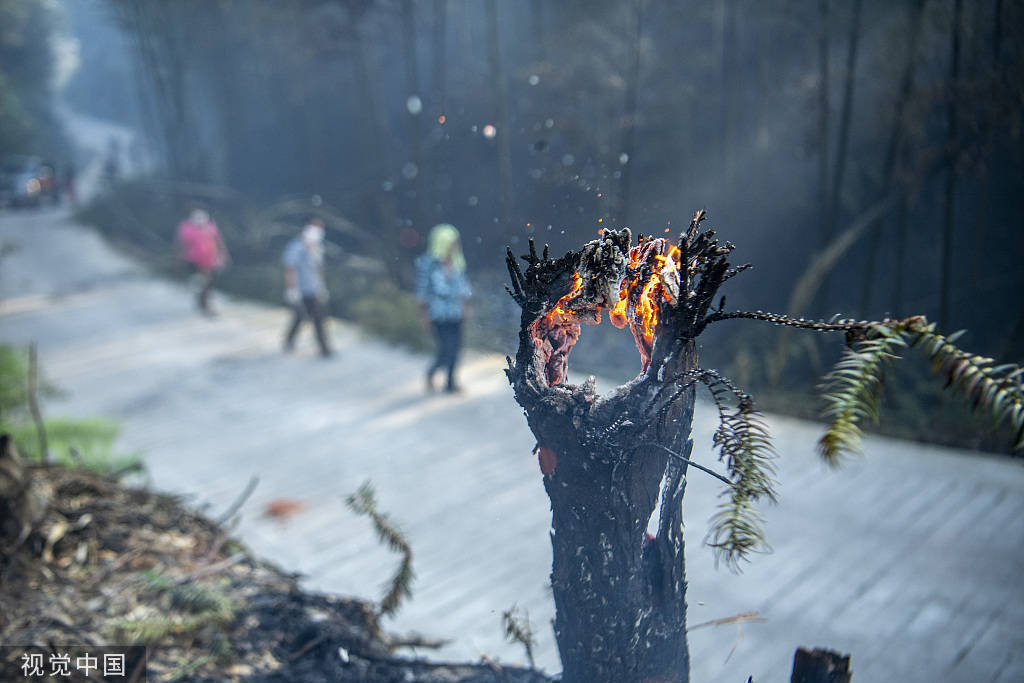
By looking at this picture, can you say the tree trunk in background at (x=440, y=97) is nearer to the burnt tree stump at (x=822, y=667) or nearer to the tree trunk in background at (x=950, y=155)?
the tree trunk in background at (x=950, y=155)

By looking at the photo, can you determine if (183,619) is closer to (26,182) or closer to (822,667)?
(822,667)

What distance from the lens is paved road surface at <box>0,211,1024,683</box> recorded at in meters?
4.32

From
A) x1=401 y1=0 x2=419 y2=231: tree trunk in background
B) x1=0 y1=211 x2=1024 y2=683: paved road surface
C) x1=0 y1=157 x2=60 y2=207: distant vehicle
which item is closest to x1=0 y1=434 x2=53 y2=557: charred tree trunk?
x1=0 y1=211 x2=1024 y2=683: paved road surface

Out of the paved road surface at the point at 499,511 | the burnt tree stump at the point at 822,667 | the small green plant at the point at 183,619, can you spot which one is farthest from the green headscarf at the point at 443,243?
the burnt tree stump at the point at 822,667

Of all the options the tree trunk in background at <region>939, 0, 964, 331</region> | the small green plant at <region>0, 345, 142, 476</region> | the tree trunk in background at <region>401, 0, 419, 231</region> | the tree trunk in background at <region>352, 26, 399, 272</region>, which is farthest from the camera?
the tree trunk in background at <region>352, 26, 399, 272</region>

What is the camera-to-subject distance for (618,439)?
2209mm

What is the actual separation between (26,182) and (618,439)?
106ft

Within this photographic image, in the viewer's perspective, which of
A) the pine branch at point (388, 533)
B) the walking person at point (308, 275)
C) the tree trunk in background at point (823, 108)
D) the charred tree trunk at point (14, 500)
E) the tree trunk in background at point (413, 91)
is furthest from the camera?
the tree trunk in background at point (413, 91)

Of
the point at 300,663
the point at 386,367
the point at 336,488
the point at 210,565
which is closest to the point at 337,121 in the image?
the point at 386,367

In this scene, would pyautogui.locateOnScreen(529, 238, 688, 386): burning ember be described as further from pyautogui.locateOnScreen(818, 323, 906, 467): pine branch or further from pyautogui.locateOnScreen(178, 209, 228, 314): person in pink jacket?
pyautogui.locateOnScreen(178, 209, 228, 314): person in pink jacket

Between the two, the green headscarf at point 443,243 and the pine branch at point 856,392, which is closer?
the pine branch at point 856,392

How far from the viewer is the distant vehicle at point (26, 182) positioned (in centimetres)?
2770

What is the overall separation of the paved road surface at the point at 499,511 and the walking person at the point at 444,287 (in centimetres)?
88

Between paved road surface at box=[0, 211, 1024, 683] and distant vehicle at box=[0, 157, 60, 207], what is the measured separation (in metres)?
21.8
